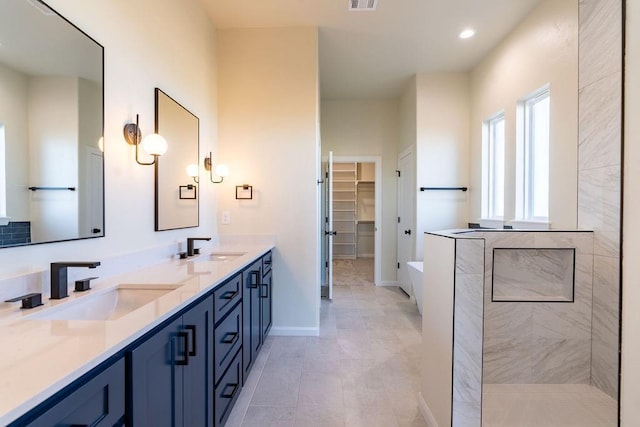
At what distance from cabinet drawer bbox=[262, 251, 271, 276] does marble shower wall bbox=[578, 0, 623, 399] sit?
2.31 m

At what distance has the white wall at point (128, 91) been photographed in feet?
4.41

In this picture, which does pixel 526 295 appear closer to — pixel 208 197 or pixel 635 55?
pixel 635 55

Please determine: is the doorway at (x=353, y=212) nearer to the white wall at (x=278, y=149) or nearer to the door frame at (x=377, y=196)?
the door frame at (x=377, y=196)

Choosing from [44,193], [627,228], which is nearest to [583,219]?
[627,228]

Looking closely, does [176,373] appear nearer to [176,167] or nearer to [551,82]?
[176,167]

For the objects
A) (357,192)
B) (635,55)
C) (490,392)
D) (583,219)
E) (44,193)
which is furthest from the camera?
(357,192)

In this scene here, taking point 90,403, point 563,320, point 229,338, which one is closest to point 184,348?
point 90,403

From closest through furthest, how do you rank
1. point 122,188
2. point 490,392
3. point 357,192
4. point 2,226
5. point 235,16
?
point 2,226 < point 122,188 < point 490,392 < point 235,16 < point 357,192

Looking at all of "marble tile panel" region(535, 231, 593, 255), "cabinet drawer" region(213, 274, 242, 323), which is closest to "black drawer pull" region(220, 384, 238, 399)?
"cabinet drawer" region(213, 274, 242, 323)

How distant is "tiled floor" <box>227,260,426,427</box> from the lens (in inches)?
72.8

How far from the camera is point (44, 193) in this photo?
1.20 metres

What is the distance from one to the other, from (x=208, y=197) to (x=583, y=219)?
287cm

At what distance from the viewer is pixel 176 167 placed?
2217mm

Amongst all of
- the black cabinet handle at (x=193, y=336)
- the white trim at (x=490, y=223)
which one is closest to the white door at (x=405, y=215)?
the white trim at (x=490, y=223)
